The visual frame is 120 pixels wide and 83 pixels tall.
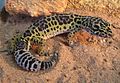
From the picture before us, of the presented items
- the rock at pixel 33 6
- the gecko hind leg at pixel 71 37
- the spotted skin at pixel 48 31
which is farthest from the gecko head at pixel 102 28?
the rock at pixel 33 6

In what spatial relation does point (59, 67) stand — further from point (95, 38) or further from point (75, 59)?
point (95, 38)

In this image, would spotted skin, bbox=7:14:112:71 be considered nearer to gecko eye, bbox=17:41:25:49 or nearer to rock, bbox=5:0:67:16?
gecko eye, bbox=17:41:25:49

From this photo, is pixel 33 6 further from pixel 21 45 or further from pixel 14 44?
pixel 21 45

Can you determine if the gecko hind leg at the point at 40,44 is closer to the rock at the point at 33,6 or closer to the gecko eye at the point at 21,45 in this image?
the gecko eye at the point at 21,45

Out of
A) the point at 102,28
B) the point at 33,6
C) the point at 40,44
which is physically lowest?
the point at 40,44

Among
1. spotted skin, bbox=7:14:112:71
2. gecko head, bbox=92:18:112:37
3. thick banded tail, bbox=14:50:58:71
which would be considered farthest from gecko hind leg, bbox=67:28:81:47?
thick banded tail, bbox=14:50:58:71

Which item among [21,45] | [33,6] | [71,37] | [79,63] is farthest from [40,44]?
[33,6]
